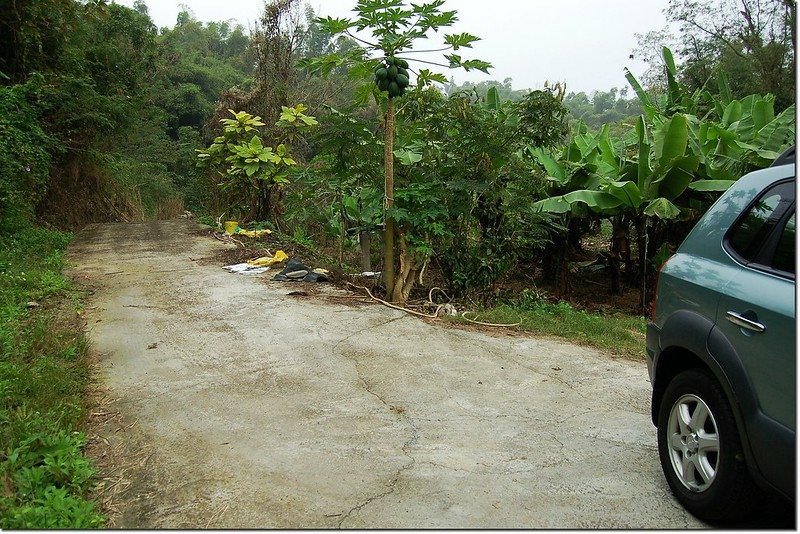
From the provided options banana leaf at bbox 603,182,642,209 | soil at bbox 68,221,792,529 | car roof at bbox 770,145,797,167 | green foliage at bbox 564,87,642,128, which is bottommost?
soil at bbox 68,221,792,529

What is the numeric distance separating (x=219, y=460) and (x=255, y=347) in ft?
7.00

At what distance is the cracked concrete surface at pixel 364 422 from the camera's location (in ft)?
8.96

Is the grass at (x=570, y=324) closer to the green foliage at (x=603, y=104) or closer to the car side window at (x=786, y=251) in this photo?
the car side window at (x=786, y=251)

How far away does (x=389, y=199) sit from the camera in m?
6.64

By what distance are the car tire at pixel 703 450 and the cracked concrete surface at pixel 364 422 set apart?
15 centimetres

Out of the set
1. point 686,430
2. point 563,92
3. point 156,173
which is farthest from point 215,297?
point 156,173

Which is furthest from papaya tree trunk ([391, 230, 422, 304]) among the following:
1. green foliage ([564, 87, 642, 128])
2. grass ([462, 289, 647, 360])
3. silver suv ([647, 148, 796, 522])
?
green foliage ([564, 87, 642, 128])

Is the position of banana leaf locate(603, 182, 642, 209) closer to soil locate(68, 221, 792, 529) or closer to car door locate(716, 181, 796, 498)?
soil locate(68, 221, 792, 529)

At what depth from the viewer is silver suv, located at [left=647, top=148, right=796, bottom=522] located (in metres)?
2.18

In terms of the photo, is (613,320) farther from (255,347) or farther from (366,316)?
(255,347)

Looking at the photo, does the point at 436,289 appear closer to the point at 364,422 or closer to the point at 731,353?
the point at 364,422

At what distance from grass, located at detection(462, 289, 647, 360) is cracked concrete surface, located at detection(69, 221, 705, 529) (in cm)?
34

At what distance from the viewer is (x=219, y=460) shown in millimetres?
3186

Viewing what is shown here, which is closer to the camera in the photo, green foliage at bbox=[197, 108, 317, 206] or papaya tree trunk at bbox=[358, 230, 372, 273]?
papaya tree trunk at bbox=[358, 230, 372, 273]
